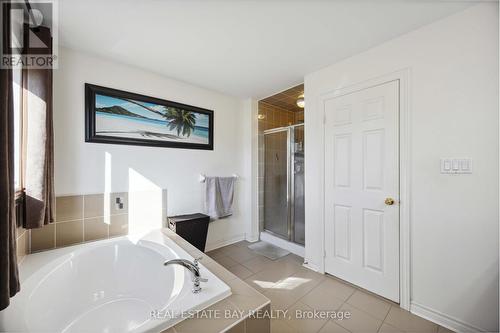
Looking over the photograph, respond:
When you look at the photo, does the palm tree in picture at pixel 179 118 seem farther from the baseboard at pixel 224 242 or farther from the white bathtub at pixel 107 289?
the baseboard at pixel 224 242

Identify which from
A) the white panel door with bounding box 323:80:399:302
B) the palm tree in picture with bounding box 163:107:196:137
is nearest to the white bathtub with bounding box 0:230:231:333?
the palm tree in picture with bounding box 163:107:196:137

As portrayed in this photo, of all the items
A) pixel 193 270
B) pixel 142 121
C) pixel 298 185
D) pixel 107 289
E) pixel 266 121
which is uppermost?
pixel 266 121

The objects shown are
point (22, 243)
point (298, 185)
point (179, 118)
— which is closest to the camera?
point (22, 243)

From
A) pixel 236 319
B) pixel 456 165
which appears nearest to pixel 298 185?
pixel 456 165

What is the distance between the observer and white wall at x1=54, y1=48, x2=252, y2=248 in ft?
5.93

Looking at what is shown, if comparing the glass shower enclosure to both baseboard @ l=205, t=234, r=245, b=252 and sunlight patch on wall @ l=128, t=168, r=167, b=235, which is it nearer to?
baseboard @ l=205, t=234, r=245, b=252

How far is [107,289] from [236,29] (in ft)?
7.41

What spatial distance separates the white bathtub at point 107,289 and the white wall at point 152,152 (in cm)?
63

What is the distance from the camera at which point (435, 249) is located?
1.49m

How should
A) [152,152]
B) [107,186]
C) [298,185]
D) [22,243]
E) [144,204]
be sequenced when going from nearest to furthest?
[22,243] < [107,186] < [144,204] < [152,152] < [298,185]

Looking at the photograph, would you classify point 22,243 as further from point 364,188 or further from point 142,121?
point 364,188

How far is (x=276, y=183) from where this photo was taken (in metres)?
3.05

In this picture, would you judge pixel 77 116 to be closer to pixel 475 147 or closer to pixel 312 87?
pixel 312 87

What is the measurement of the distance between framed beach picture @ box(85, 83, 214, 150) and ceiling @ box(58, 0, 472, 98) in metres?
0.39
